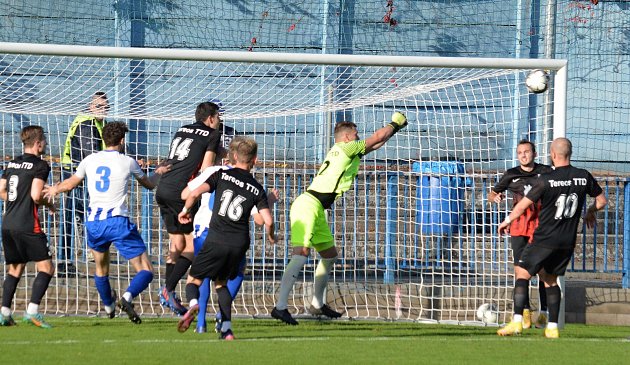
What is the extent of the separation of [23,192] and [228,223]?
227 centimetres

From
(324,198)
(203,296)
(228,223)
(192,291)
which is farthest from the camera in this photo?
(324,198)

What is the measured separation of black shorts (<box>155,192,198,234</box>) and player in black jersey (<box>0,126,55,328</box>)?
1.17 metres

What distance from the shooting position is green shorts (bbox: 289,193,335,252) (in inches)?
418

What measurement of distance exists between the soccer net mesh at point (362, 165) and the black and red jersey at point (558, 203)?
167 cm

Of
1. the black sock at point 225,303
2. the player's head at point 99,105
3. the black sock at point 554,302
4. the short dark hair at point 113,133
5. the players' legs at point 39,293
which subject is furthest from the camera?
the player's head at point 99,105

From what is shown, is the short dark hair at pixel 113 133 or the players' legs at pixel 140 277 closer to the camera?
the players' legs at pixel 140 277

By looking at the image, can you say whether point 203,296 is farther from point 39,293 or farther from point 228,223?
point 39,293

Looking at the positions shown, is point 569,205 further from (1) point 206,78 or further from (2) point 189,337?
(1) point 206,78

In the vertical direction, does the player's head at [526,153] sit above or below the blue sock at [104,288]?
above

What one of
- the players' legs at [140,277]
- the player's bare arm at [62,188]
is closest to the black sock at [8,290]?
the player's bare arm at [62,188]

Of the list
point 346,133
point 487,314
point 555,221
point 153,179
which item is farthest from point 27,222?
point 555,221

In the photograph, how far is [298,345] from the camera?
27.8 feet

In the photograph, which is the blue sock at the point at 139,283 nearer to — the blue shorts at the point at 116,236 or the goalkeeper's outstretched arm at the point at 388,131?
the blue shorts at the point at 116,236

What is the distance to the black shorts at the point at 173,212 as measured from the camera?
1060cm
